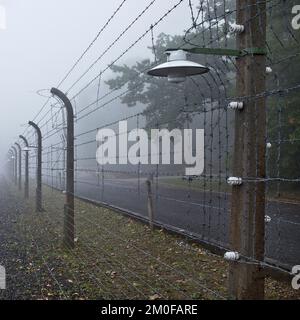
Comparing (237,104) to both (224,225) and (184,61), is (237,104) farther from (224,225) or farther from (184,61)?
(224,225)

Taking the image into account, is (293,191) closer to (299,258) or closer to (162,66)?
(299,258)

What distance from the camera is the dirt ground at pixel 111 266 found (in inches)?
229

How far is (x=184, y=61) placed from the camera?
3.79 m

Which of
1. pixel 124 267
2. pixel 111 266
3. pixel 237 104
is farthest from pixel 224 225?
pixel 237 104

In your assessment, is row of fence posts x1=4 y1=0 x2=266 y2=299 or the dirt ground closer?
row of fence posts x1=4 y1=0 x2=266 y2=299

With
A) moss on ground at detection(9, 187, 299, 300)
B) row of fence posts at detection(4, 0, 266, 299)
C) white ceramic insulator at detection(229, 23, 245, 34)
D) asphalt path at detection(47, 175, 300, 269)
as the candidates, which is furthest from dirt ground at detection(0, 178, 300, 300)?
white ceramic insulator at detection(229, 23, 245, 34)

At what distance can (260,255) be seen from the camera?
3.71 metres

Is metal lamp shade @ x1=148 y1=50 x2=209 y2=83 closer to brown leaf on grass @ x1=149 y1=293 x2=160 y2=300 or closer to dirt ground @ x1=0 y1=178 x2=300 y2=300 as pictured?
dirt ground @ x1=0 y1=178 x2=300 y2=300

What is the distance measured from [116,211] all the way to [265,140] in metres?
10.8

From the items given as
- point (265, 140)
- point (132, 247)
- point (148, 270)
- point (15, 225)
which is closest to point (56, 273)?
point (148, 270)

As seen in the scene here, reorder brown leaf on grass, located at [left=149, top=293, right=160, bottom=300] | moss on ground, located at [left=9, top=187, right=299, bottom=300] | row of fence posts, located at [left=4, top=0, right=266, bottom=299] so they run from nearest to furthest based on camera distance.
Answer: row of fence posts, located at [left=4, top=0, right=266, bottom=299]
brown leaf on grass, located at [left=149, top=293, right=160, bottom=300]
moss on ground, located at [left=9, top=187, right=299, bottom=300]

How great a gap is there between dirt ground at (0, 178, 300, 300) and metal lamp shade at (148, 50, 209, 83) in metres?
1.82

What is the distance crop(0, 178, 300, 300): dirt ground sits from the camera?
5.80 metres

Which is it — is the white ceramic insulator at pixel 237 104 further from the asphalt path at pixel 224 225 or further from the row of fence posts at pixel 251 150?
the asphalt path at pixel 224 225
